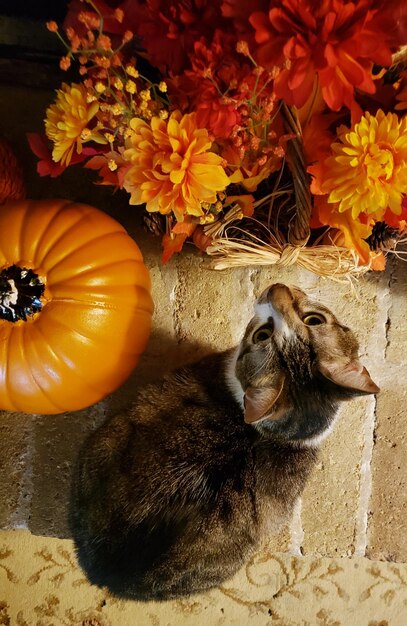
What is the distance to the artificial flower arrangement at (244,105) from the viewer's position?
73 cm

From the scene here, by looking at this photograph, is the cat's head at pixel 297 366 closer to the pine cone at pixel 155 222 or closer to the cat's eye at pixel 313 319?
the cat's eye at pixel 313 319

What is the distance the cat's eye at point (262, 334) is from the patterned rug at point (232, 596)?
2.06ft

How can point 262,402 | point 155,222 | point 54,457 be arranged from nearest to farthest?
point 262,402
point 155,222
point 54,457

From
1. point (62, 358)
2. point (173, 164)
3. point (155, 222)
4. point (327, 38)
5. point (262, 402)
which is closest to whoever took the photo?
point (327, 38)

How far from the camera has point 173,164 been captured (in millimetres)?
835

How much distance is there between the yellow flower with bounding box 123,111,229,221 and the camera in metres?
0.84

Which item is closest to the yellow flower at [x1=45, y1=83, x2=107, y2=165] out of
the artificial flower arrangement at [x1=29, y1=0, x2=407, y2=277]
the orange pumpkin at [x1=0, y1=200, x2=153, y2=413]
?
the artificial flower arrangement at [x1=29, y1=0, x2=407, y2=277]

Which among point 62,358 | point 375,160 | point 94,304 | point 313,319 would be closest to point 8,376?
point 62,358

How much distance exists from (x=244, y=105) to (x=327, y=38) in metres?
0.19

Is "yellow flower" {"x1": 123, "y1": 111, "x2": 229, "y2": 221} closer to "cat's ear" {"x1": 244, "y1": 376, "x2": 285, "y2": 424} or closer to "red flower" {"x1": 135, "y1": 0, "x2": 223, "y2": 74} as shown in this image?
"red flower" {"x1": 135, "y1": 0, "x2": 223, "y2": 74}

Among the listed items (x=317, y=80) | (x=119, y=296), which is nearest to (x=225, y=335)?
(x=119, y=296)

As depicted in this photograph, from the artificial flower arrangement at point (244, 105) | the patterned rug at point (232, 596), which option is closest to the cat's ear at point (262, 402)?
the artificial flower arrangement at point (244, 105)

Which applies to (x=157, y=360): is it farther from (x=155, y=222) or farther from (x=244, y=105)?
(x=244, y=105)

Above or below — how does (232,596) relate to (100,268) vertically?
below
